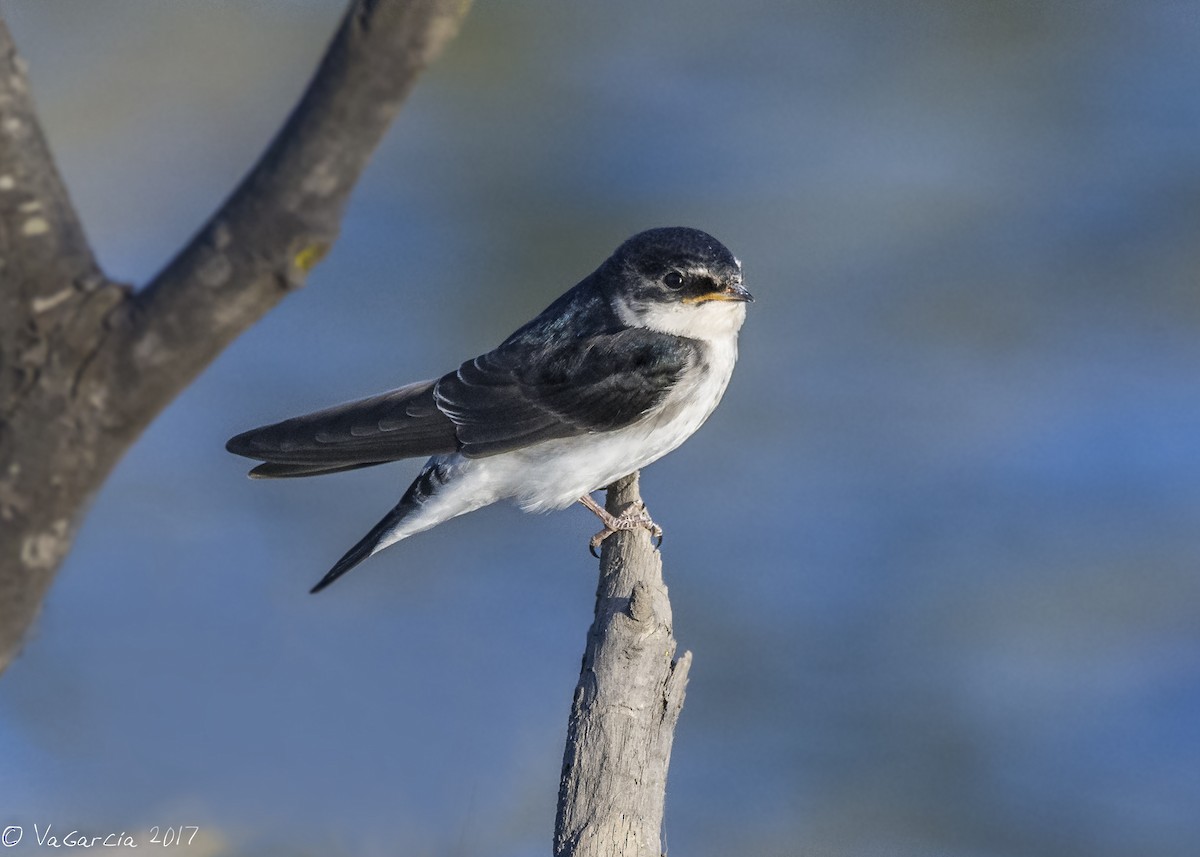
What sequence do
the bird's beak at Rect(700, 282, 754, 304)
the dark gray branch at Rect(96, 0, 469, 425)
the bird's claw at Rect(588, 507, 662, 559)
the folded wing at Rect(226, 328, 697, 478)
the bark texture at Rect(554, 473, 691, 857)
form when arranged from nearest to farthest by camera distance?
the dark gray branch at Rect(96, 0, 469, 425)
the bark texture at Rect(554, 473, 691, 857)
the bird's claw at Rect(588, 507, 662, 559)
the folded wing at Rect(226, 328, 697, 478)
the bird's beak at Rect(700, 282, 754, 304)

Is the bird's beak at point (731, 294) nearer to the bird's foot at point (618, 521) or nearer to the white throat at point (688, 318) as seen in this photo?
the white throat at point (688, 318)

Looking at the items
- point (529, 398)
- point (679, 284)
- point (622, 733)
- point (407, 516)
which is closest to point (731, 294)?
point (679, 284)

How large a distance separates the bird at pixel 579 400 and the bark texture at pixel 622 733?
840 mm

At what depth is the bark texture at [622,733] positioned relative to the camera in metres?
2.88

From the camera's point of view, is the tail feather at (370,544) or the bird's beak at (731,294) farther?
the bird's beak at (731,294)

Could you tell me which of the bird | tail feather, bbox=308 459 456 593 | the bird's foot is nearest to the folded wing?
the bird

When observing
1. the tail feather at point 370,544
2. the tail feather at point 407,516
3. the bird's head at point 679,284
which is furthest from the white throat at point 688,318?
the tail feather at point 370,544

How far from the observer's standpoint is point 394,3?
1.56m

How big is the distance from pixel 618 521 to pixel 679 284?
718 millimetres

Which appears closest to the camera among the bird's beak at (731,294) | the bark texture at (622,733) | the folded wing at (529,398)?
the bark texture at (622,733)

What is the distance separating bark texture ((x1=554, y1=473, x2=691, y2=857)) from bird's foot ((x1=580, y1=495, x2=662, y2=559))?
2.36 feet

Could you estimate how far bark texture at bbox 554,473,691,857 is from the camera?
288cm

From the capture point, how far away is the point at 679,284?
4090 millimetres

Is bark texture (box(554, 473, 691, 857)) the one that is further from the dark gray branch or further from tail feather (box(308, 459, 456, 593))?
the dark gray branch
